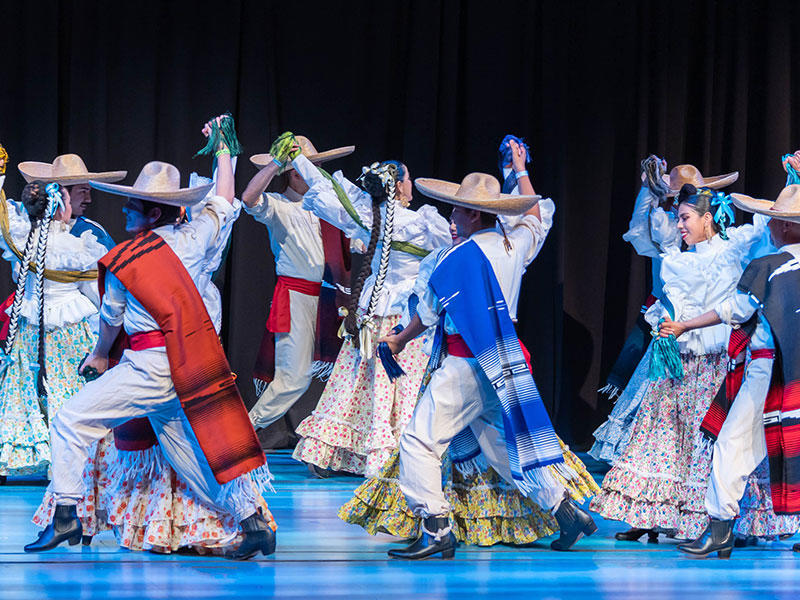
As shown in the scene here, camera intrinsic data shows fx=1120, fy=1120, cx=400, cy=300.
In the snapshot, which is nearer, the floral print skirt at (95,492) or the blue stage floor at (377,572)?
the blue stage floor at (377,572)

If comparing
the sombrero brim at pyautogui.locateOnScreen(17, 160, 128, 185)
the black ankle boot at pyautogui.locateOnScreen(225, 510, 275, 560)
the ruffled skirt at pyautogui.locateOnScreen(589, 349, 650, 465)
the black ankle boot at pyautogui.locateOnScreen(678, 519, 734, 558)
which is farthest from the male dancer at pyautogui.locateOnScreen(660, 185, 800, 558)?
the sombrero brim at pyautogui.locateOnScreen(17, 160, 128, 185)

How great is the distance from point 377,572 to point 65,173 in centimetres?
282

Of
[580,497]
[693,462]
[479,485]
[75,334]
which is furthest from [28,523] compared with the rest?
[693,462]

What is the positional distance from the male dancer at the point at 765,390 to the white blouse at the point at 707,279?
1.41ft

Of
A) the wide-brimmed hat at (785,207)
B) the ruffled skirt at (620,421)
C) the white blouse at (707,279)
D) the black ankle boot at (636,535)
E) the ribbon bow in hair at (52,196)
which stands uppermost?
the ribbon bow in hair at (52,196)

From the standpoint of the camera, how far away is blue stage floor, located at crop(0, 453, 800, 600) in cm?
354

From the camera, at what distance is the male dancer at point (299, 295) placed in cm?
654

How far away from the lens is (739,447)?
4.20m

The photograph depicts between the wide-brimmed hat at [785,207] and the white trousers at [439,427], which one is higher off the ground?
the wide-brimmed hat at [785,207]

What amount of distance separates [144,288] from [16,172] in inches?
134

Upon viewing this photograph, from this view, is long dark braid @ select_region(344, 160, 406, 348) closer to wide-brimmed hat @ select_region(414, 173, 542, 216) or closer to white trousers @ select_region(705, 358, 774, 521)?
wide-brimmed hat @ select_region(414, 173, 542, 216)

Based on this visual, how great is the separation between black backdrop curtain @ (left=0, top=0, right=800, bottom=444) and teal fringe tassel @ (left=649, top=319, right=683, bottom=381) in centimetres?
258

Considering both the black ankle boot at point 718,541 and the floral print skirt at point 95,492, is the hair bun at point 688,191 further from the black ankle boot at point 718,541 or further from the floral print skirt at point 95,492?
the floral print skirt at point 95,492

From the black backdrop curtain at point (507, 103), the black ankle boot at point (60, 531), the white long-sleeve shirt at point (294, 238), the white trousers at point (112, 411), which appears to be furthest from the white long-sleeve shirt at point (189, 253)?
the black backdrop curtain at point (507, 103)
